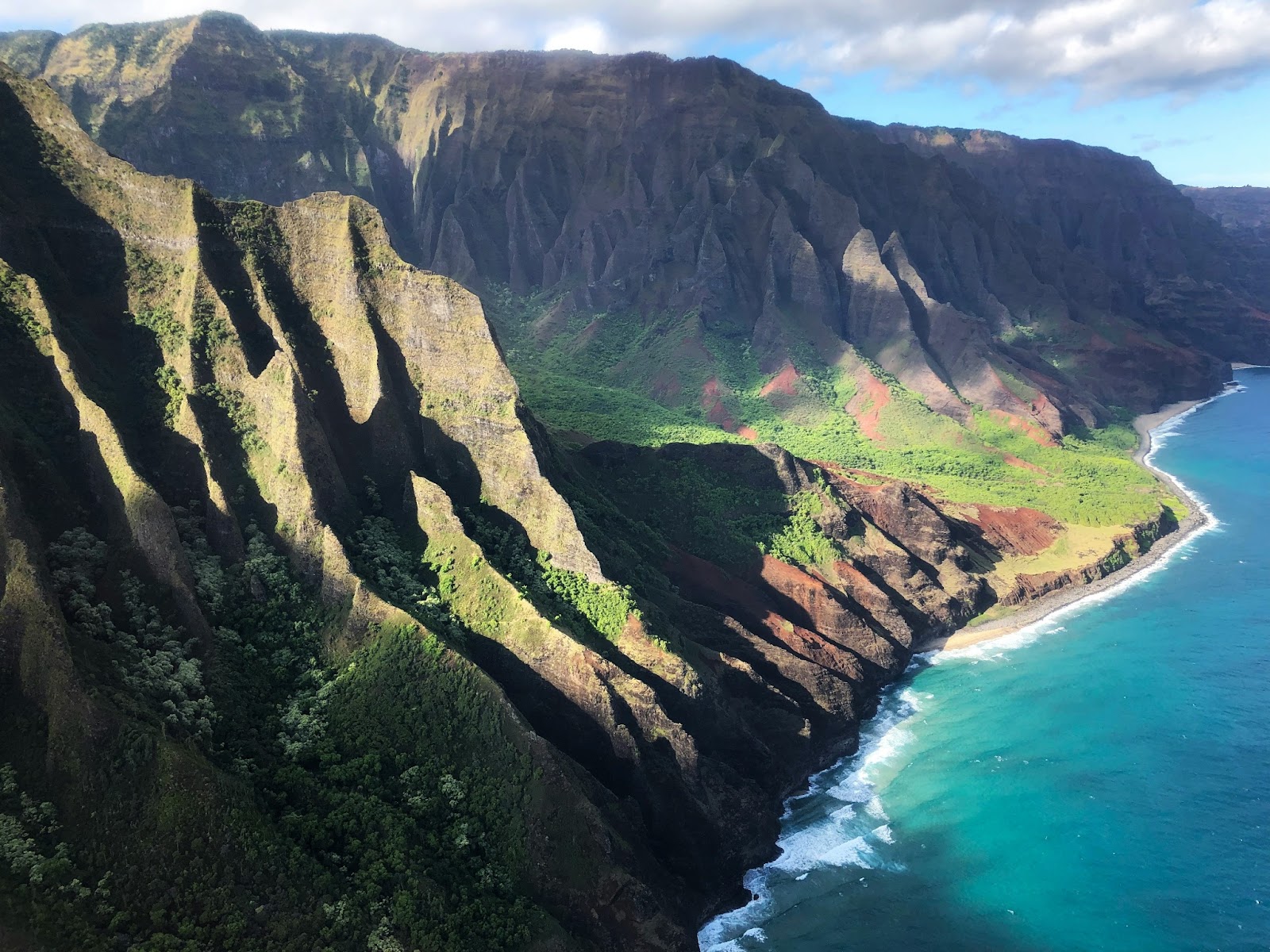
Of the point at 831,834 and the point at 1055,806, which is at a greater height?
the point at 831,834

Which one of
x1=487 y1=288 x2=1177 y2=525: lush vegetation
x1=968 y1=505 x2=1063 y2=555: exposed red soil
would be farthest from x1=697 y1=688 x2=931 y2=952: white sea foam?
x1=487 y1=288 x2=1177 y2=525: lush vegetation

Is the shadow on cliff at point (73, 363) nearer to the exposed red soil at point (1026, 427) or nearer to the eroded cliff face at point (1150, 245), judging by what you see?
the exposed red soil at point (1026, 427)

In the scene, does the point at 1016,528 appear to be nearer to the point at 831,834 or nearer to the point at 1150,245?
the point at 831,834

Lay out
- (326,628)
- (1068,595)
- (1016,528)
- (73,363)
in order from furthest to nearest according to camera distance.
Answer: (1016,528) → (1068,595) → (326,628) → (73,363)

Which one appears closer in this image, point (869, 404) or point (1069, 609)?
point (1069, 609)

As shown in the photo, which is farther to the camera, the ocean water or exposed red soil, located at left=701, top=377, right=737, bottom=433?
exposed red soil, located at left=701, top=377, right=737, bottom=433

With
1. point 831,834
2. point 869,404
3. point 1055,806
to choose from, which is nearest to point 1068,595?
point 1055,806

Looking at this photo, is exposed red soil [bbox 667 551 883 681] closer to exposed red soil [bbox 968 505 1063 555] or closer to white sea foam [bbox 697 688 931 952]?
white sea foam [bbox 697 688 931 952]
